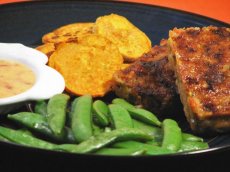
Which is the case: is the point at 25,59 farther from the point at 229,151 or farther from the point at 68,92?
the point at 229,151

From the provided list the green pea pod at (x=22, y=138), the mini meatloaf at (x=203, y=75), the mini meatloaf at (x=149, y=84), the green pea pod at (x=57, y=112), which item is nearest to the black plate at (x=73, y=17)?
the mini meatloaf at (x=149, y=84)

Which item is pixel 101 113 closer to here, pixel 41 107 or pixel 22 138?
pixel 41 107

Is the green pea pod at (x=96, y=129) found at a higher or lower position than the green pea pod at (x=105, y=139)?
lower

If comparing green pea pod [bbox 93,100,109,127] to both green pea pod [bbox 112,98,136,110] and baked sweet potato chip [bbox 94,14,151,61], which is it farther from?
baked sweet potato chip [bbox 94,14,151,61]

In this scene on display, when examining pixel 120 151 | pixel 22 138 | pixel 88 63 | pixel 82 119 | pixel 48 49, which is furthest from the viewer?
pixel 48 49

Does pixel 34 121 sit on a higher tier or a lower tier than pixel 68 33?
lower

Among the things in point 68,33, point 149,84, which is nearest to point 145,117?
point 149,84

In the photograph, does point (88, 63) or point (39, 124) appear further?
point (88, 63)

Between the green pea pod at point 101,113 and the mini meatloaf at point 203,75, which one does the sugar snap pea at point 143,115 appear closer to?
the green pea pod at point 101,113
